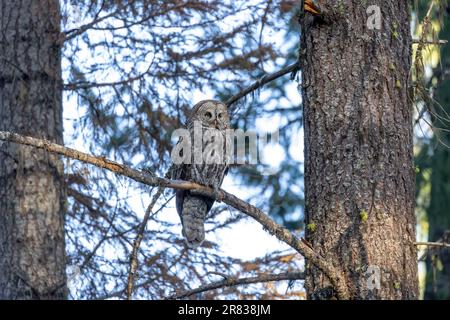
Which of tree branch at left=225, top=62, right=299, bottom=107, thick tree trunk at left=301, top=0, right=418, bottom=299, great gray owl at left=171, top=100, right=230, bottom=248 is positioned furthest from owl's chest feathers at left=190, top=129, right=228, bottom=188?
thick tree trunk at left=301, top=0, right=418, bottom=299

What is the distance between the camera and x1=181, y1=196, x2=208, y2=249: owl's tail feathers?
19.1 feet

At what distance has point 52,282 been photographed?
20.7 feet

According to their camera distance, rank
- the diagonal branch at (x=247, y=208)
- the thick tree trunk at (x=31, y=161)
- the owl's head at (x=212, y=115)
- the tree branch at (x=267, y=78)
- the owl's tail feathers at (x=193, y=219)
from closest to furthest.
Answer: the diagonal branch at (x=247, y=208), the tree branch at (x=267, y=78), the owl's tail feathers at (x=193, y=219), the owl's head at (x=212, y=115), the thick tree trunk at (x=31, y=161)

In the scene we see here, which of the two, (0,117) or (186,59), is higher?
(186,59)

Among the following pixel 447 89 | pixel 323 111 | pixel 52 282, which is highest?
pixel 447 89

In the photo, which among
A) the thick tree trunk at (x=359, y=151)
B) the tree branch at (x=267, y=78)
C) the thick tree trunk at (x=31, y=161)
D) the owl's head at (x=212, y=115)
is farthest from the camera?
the thick tree trunk at (x=31, y=161)

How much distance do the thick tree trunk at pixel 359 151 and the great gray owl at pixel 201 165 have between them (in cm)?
140

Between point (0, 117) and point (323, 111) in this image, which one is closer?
point (323, 111)

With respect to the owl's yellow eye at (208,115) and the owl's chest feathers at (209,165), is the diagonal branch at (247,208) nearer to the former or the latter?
the owl's chest feathers at (209,165)

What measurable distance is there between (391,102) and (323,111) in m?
0.35

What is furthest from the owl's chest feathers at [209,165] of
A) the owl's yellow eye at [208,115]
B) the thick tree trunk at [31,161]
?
the thick tree trunk at [31,161]

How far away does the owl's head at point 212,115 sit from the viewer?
6180 mm
